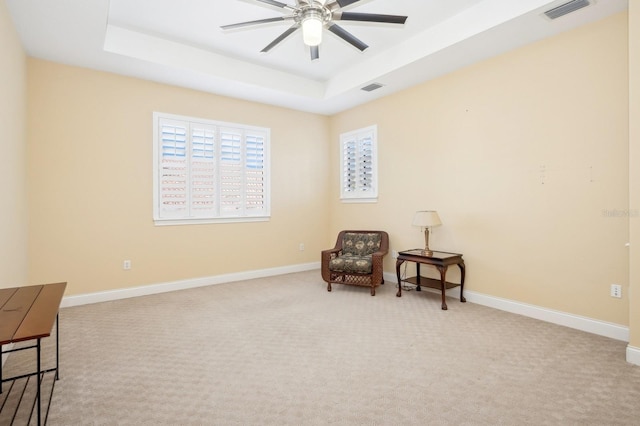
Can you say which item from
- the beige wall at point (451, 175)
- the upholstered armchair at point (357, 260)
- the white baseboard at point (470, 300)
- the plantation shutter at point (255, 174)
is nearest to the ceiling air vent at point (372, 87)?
the beige wall at point (451, 175)

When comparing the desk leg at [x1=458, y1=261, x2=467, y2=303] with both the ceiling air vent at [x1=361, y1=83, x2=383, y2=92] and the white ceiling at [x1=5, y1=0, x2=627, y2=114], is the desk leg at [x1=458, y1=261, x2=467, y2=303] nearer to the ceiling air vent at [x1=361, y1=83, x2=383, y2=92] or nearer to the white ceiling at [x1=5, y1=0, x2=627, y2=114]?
the white ceiling at [x1=5, y1=0, x2=627, y2=114]

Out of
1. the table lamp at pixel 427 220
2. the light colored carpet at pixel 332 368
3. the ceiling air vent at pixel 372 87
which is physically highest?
the ceiling air vent at pixel 372 87

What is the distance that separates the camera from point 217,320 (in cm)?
341

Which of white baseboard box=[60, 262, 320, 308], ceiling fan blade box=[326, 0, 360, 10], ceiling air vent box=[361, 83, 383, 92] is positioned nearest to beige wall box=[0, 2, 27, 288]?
white baseboard box=[60, 262, 320, 308]

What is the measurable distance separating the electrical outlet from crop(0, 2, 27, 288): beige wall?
16.4 ft

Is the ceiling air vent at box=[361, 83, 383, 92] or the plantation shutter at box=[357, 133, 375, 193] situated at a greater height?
the ceiling air vent at box=[361, 83, 383, 92]

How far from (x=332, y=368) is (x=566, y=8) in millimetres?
3522

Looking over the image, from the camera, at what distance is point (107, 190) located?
4121 millimetres

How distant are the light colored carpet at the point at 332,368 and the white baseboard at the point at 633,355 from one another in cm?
5

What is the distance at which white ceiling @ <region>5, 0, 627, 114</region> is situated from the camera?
2.96 metres

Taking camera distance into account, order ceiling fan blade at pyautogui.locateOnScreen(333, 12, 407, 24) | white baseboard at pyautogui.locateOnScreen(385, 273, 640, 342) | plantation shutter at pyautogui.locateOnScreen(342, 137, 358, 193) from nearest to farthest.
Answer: ceiling fan blade at pyautogui.locateOnScreen(333, 12, 407, 24) → white baseboard at pyautogui.locateOnScreen(385, 273, 640, 342) → plantation shutter at pyautogui.locateOnScreen(342, 137, 358, 193)

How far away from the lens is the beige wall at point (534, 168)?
9.67 ft

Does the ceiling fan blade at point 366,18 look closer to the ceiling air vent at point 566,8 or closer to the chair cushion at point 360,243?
Answer: the ceiling air vent at point 566,8

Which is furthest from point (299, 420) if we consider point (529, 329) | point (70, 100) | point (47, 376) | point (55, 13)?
point (70, 100)
